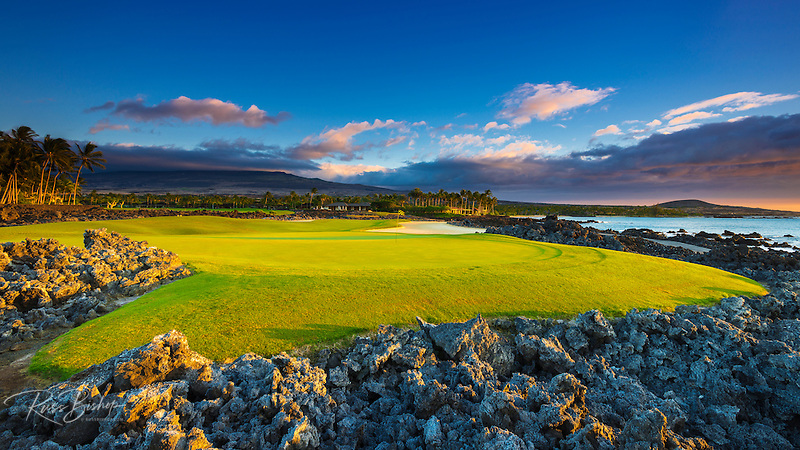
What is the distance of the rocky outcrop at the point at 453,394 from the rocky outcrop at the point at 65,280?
141 inches

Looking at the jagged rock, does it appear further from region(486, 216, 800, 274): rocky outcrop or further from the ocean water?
the ocean water

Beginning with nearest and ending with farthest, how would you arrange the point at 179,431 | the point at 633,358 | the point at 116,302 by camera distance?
the point at 179,431 < the point at 633,358 < the point at 116,302

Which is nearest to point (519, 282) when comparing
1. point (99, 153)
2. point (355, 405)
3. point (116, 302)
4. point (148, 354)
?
point (355, 405)

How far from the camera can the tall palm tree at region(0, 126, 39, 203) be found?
176 ft

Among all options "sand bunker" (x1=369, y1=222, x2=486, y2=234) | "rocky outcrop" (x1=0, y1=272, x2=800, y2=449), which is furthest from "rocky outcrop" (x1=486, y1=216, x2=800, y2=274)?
"rocky outcrop" (x1=0, y1=272, x2=800, y2=449)

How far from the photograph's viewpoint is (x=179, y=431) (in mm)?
3512

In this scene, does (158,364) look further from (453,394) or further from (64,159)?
(64,159)

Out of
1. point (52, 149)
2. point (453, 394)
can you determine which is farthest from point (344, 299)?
point (52, 149)

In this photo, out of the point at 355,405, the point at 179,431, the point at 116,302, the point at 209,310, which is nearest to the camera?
the point at 179,431

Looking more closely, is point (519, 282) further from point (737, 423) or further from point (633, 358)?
point (737, 423)

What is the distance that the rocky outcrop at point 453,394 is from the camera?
3750 millimetres

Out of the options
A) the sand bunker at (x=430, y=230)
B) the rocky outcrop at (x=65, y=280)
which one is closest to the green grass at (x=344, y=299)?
the rocky outcrop at (x=65, y=280)

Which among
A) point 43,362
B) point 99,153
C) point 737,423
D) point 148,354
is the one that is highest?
point 99,153

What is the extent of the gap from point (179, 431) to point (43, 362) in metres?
3.30
